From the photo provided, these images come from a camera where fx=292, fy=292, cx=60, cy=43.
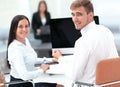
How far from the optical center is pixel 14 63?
2.62 metres

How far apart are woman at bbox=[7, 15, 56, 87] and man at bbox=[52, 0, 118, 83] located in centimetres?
47

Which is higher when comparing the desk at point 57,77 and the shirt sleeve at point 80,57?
the shirt sleeve at point 80,57

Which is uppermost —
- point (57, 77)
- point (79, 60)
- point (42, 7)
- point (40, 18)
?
point (42, 7)

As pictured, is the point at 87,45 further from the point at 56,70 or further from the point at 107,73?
the point at 56,70

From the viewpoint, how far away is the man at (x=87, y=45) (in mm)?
2227

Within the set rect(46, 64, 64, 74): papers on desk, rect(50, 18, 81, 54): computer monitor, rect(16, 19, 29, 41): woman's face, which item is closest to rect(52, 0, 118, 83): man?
rect(46, 64, 64, 74): papers on desk

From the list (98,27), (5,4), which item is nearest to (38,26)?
(5,4)

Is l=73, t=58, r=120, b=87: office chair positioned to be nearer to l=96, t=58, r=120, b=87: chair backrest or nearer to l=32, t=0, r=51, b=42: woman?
l=96, t=58, r=120, b=87: chair backrest

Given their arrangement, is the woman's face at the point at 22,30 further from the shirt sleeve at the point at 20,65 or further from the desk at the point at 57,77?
the desk at the point at 57,77

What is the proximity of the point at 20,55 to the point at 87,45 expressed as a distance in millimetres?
695

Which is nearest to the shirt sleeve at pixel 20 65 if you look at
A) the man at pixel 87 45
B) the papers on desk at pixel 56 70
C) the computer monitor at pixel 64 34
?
the papers on desk at pixel 56 70

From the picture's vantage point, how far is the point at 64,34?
335 centimetres

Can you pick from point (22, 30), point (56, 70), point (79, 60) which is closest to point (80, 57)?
point (79, 60)

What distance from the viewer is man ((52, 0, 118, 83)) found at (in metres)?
2.23
